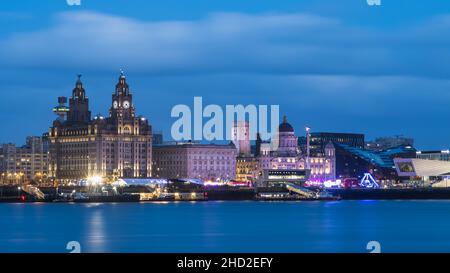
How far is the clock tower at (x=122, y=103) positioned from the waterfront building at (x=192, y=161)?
426 inches

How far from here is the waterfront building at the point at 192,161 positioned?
634 ft

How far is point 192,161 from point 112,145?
51.9 ft

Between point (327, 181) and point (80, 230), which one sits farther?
point (327, 181)

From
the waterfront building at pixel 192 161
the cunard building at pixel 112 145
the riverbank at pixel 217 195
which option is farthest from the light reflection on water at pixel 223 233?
the waterfront building at pixel 192 161

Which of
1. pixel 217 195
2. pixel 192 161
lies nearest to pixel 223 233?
pixel 217 195

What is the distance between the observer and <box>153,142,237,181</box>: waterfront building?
193 metres

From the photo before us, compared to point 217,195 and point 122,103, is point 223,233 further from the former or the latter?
point 122,103

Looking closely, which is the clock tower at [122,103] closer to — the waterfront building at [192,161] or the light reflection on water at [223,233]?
the waterfront building at [192,161]

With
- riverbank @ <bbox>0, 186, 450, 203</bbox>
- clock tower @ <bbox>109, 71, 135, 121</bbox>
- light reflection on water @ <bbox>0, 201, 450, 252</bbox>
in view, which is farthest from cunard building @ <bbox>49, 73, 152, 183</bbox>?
light reflection on water @ <bbox>0, 201, 450, 252</bbox>

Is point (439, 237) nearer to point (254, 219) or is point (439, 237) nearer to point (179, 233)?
point (179, 233)

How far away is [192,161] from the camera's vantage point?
193500 mm
